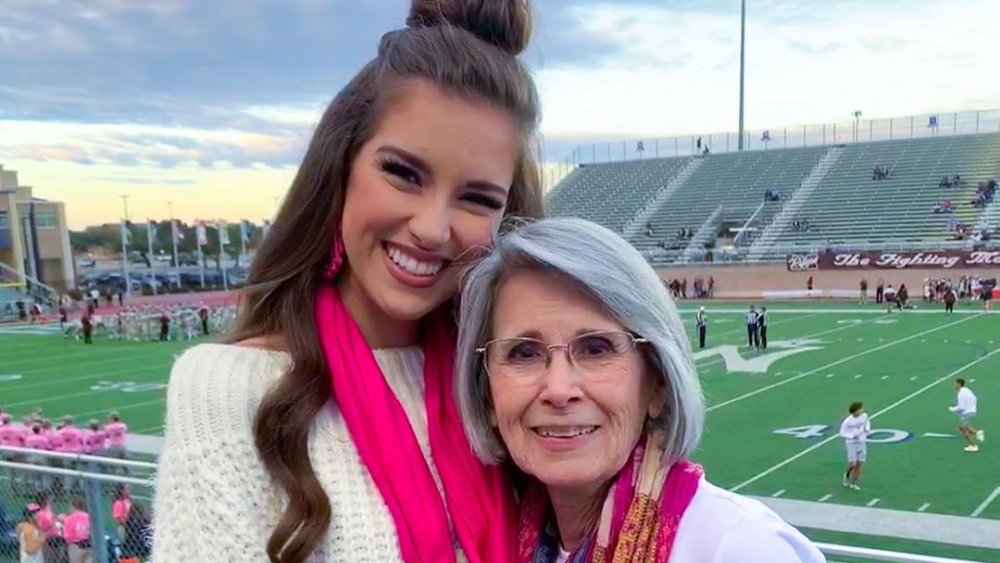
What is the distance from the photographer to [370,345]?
4.82 ft

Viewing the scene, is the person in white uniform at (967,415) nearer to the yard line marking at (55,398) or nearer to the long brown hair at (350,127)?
the long brown hair at (350,127)

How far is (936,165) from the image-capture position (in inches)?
1548

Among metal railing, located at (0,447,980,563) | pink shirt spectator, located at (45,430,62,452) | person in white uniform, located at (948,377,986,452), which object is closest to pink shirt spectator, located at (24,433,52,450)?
pink shirt spectator, located at (45,430,62,452)

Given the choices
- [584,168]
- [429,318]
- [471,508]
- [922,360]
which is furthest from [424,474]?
[584,168]

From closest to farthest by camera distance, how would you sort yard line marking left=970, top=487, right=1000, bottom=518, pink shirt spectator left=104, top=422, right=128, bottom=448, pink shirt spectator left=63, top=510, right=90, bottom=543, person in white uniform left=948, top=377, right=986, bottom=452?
pink shirt spectator left=63, top=510, right=90, bottom=543, yard line marking left=970, top=487, right=1000, bottom=518, pink shirt spectator left=104, top=422, right=128, bottom=448, person in white uniform left=948, top=377, right=986, bottom=452

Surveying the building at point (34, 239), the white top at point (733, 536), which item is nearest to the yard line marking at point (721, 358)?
the white top at point (733, 536)

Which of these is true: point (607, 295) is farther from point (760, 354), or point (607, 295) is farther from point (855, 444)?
point (760, 354)

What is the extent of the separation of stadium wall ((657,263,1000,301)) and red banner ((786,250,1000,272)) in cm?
14

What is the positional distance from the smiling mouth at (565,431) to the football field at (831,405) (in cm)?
49

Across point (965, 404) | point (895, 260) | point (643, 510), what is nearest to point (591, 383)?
point (643, 510)

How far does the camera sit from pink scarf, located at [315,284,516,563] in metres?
1.23

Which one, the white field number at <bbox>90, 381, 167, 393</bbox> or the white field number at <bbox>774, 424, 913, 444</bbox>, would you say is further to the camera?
the white field number at <bbox>90, 381, 167, 393</bbox>

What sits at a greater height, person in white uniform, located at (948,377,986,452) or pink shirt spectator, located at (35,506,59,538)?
pink shirt spectator, located at (35,506,59,538)

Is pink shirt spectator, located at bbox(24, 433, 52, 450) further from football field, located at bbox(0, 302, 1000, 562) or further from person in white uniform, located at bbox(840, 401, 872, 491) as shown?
person in white uniform, located at bbox(840, 401, 872, 491)
